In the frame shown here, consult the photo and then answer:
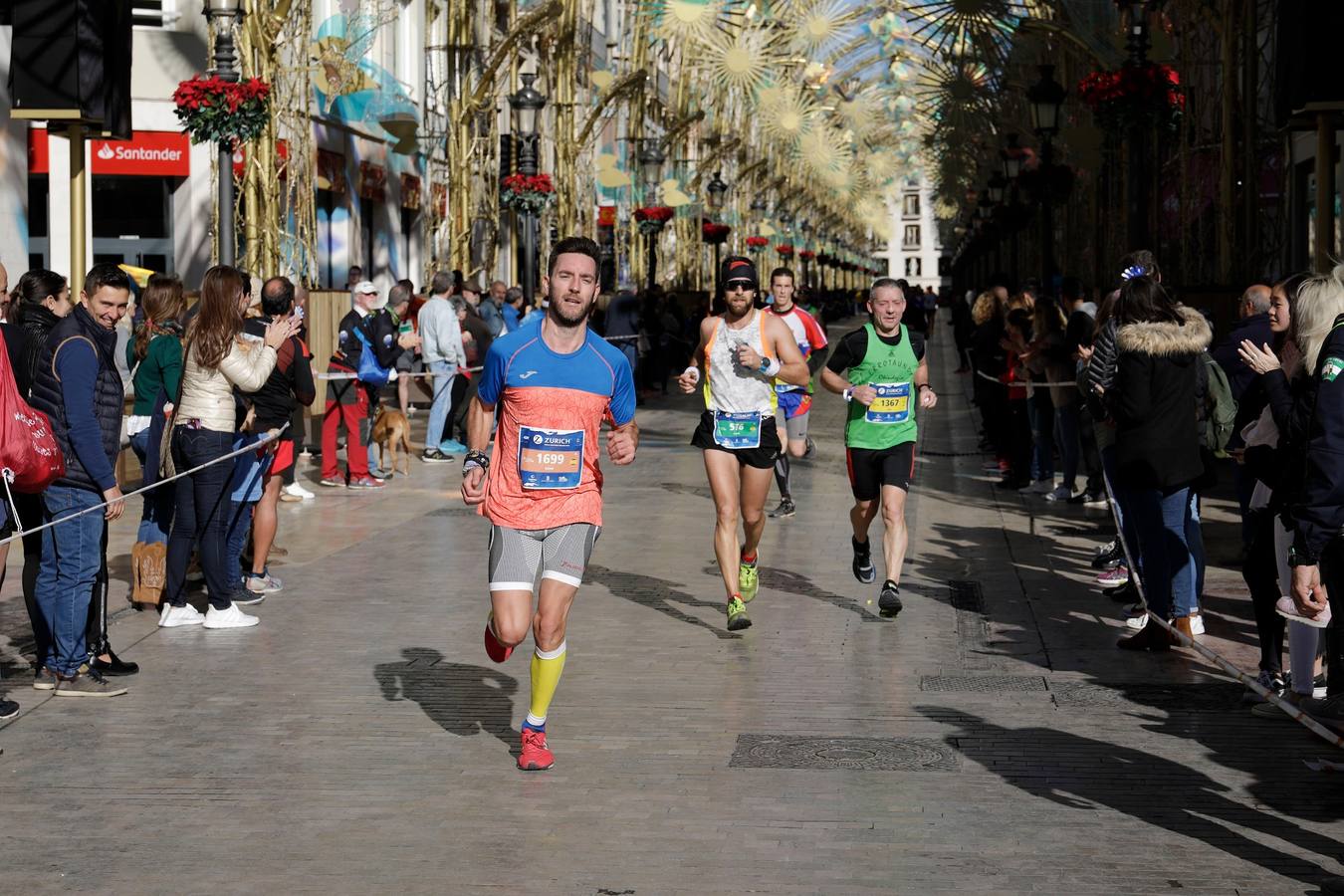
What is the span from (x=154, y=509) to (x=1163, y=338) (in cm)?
565

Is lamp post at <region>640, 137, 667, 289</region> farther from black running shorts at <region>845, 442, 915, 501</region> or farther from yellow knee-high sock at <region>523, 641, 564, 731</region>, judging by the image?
yellow knee-high sock at <region>523, 641, 564, 731</region>

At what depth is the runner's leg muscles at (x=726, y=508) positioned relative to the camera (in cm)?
1076

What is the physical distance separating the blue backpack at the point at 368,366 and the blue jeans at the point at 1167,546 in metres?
9.96

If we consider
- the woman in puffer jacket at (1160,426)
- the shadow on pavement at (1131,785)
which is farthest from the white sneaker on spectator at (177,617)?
the woman in puffer jacket at (1160,426)

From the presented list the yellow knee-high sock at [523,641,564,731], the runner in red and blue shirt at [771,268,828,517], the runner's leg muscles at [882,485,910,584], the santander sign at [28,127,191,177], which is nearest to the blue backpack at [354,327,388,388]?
the runner in red and blue shirt at [771,268,828,517]

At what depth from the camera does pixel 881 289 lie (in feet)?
36.8

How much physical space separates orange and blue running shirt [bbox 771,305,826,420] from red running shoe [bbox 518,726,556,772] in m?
7.35

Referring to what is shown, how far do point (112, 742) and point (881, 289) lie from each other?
5213 millimetres

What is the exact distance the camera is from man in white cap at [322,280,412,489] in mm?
18266

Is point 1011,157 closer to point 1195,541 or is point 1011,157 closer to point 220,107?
point 220,107

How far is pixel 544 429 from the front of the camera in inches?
299

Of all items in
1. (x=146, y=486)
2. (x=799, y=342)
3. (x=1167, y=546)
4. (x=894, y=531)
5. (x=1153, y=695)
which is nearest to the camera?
(x=1153, y=695)

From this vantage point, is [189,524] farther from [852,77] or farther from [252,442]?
[852,77]

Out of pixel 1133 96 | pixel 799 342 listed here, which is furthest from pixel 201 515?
pixel 1133 96
